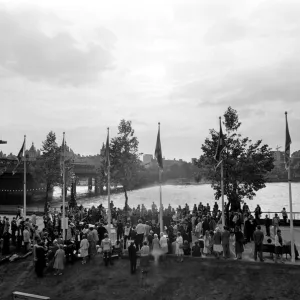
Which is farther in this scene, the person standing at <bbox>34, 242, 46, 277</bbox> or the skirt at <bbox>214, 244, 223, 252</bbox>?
the person standing at <bbox>34, 242, 46, 277</bbox>

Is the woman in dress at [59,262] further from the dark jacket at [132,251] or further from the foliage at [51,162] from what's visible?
the foliage at [51,162]

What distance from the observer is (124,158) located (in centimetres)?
3869

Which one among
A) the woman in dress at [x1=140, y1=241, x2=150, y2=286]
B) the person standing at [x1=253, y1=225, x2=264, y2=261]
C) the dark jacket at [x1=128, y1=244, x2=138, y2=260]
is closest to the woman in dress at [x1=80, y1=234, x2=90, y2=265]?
the dark jacket at [x1=128, y1=244, x2=138, y2=260]

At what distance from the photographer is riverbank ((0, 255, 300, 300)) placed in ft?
52.7

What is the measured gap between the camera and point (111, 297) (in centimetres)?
1700

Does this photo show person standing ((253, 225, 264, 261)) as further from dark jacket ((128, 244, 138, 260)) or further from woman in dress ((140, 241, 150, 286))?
dark jacket ((128, 244, 138, 260))

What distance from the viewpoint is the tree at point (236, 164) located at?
2942 cm

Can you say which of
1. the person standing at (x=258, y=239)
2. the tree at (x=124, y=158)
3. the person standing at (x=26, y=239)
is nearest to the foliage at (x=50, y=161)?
the tree at (x=124, y=158)

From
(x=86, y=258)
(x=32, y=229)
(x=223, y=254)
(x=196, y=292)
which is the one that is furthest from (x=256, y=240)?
(x=32, y=229)

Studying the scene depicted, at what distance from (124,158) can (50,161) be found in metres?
15.6

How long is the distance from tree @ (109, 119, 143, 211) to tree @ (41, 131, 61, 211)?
1408 centimetres

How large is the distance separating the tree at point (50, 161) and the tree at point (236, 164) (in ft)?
83.1

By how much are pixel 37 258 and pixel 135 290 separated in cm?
609

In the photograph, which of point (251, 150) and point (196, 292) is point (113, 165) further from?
point (196, 292)
